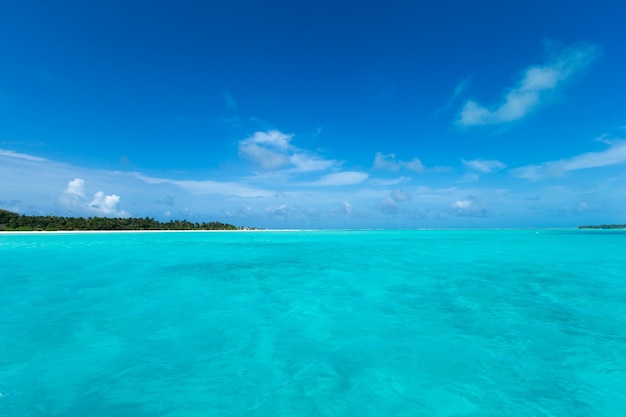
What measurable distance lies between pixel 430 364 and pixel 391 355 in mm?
793

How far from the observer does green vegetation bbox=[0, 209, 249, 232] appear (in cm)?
6762

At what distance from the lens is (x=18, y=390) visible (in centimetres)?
496

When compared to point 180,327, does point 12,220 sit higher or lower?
higher

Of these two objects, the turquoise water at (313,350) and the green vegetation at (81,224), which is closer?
the turquoise water at (313,350)

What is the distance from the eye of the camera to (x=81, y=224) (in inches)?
3061

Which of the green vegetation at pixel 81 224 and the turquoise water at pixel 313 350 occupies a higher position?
the green vegetation at pixel 81 224

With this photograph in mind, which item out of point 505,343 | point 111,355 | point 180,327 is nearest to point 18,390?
point 111,355

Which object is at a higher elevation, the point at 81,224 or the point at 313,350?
the point at 81,224

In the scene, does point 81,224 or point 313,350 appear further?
point 81,224

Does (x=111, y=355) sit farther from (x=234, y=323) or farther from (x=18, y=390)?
(x=234, y=323)

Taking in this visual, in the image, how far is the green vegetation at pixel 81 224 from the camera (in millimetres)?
67625

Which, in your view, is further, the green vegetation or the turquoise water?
the green vegetation

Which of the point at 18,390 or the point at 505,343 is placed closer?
the point at 18,390

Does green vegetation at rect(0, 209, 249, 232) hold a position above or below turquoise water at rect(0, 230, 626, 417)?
above
